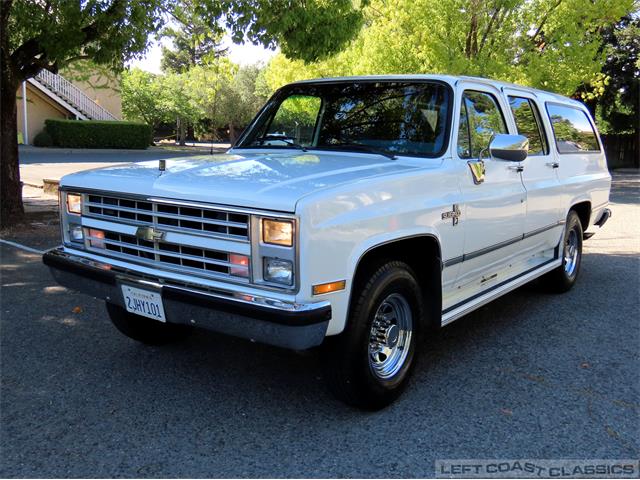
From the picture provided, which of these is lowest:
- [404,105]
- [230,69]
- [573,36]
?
[404,105]

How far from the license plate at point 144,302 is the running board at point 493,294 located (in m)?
1.81

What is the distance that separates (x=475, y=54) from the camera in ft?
49.8

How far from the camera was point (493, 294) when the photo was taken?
181 inches

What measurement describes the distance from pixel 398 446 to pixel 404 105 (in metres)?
2.41

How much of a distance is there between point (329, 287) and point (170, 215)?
3.29 ft

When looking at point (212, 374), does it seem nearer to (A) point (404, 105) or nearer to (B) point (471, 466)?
(B) point (471, 466)

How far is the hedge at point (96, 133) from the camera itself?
29.5m

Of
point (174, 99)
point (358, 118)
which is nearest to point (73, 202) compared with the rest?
point (358, 118)

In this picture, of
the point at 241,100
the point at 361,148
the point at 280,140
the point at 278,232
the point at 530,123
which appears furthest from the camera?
the point at 241,100

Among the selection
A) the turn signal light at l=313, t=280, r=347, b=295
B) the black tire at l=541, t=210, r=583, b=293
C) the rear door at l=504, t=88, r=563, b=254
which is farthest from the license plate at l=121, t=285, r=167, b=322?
the black tire at l=541, t=210, r=583, b=293

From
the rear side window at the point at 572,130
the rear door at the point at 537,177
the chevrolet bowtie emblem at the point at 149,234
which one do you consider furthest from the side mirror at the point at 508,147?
the chevrolet bowtie emblem at the point at 149,234

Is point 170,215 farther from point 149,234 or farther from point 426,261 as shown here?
point 426,261

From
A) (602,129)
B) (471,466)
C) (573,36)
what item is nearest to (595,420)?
(471,466)

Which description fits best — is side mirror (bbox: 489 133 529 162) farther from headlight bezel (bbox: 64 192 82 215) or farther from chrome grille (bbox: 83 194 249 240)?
headlight bezel (bbox: 64 192 82 215)
